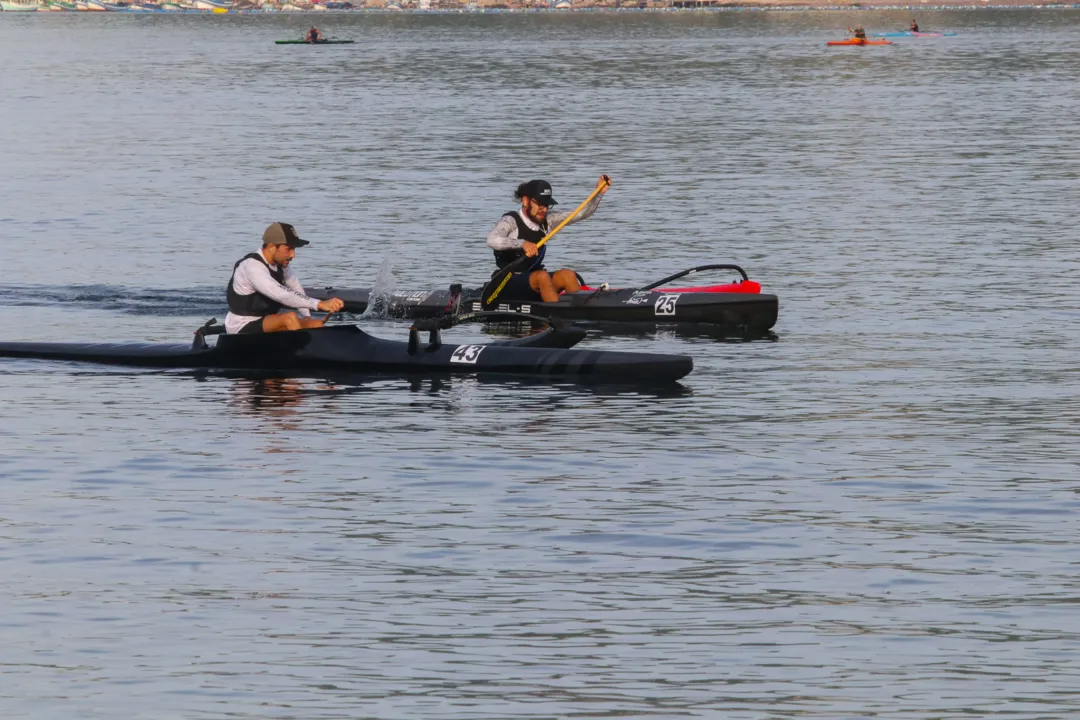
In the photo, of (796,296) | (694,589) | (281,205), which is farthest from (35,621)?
(281,205)

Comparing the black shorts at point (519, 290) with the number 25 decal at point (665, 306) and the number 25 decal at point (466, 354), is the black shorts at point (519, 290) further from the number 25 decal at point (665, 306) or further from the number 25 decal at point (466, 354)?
the number 25 decal at point (466, 354)

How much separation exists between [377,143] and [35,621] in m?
50.3

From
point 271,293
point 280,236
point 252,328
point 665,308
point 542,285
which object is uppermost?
point 280,236

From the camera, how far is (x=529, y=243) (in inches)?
950

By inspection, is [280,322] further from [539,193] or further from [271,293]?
[539,193]

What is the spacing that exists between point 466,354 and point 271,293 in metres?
2.23

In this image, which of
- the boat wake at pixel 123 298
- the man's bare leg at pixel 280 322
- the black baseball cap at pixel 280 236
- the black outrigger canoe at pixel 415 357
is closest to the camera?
the black baseball cap at pixel 280 236

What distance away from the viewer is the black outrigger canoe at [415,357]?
806 inches

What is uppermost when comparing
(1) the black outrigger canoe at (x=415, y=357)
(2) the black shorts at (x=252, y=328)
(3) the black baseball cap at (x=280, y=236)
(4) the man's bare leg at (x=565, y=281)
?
(3) the black baseball cap at (x=280, y=236)

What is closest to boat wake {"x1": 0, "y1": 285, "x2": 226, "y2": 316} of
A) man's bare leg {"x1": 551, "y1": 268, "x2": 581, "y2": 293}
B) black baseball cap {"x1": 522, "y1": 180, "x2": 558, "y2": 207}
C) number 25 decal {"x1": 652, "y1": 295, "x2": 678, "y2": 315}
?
man's bare leg {"x1": 551, "y1": 268, "x2": 581, "y2": 293}

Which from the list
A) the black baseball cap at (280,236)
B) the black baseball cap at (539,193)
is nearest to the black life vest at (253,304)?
the black baseball cap at (280,236)

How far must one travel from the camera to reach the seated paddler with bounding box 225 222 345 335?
2016 centimetres

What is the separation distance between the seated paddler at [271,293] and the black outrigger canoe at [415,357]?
0.56ft

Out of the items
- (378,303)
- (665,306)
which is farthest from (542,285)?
(378,303)
